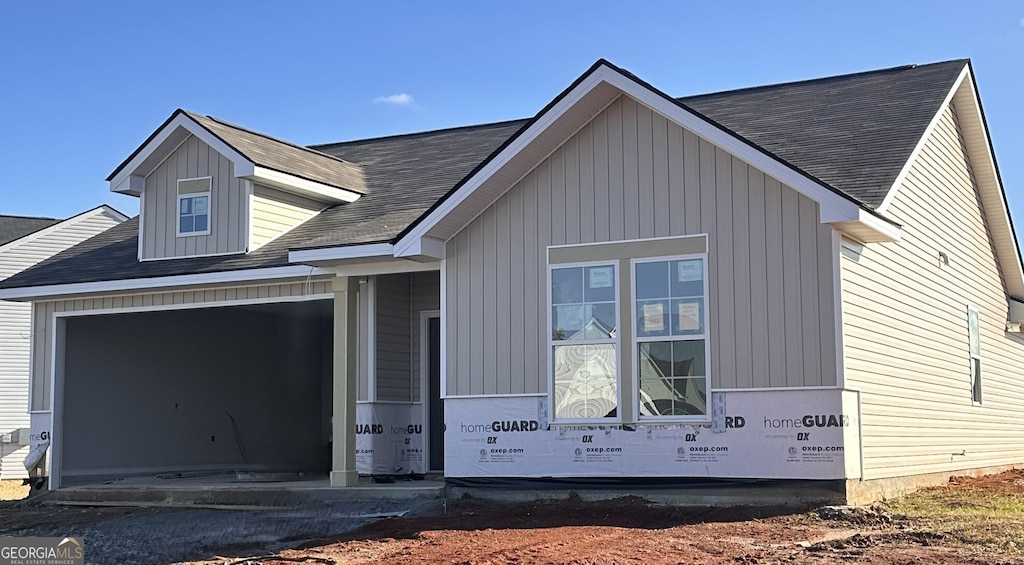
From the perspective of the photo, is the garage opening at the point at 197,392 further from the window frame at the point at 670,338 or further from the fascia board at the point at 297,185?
the window frame at the point at 670,338

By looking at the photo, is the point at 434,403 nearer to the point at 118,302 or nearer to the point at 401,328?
the point at 401,328

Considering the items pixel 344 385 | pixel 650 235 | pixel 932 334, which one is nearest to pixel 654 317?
pixel 650 235

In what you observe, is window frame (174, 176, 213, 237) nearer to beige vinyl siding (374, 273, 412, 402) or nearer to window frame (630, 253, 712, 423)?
beige vinyl siding (374, 273, 412, 402)

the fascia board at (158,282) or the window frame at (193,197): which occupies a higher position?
the window frame at (193,197)

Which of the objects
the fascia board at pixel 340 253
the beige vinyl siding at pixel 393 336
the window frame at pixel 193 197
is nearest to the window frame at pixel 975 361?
the beige vinyl siding at pixel 393 336

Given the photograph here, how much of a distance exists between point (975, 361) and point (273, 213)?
10631 millimetres

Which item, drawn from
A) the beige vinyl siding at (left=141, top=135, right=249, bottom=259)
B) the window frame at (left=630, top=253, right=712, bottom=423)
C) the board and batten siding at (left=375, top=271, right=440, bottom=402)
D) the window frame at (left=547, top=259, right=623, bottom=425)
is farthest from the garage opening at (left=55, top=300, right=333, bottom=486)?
the window frame at (left=630, top=253, right=712, bottom=423)

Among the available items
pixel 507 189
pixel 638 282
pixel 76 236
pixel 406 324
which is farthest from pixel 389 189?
pixel 76 236

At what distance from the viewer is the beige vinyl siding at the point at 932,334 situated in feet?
41.2

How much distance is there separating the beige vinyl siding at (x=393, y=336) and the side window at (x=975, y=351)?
27.0ft

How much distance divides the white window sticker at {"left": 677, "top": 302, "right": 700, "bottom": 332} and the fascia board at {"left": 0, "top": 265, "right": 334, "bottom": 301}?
5.09 metres

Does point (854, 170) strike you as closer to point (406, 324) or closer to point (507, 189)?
point (507, 189)

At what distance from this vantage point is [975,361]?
17266 millimetres

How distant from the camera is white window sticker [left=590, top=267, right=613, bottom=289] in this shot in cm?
1295
